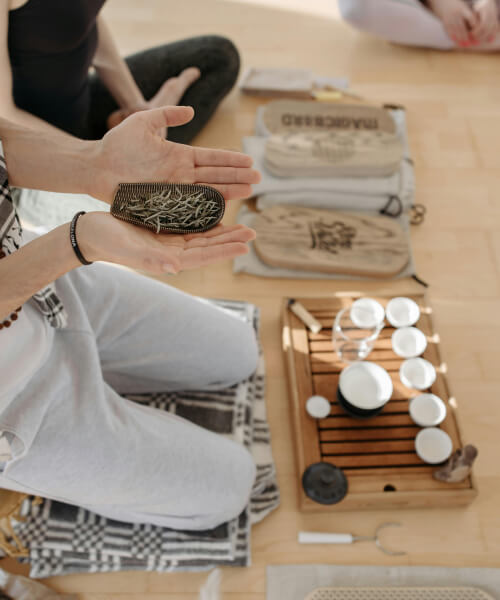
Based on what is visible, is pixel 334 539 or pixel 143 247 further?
pixel 334 539

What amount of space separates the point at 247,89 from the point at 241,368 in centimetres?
117

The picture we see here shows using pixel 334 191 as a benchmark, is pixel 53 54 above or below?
above

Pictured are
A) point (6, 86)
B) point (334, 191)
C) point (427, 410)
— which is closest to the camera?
point (6, 86)

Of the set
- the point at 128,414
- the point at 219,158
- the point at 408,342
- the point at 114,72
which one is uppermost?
the point at 219,158

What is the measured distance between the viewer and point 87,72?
4.57 ft

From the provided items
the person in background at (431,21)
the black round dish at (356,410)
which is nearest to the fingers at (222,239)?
the black round dish at (356,410)

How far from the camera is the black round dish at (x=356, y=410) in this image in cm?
118

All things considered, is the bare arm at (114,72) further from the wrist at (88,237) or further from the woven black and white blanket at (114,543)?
the woven black and white blanket at (114,543)

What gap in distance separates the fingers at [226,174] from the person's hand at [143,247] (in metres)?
0.12

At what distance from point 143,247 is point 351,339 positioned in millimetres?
731

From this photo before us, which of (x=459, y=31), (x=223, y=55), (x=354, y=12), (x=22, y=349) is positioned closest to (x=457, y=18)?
(x=459, y=31)

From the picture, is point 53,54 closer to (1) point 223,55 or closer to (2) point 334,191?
(1) point 223,55

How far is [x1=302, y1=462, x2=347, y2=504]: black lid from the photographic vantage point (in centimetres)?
117

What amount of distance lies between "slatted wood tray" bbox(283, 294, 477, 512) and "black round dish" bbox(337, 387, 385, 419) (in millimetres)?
27
